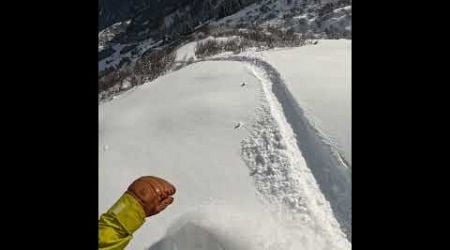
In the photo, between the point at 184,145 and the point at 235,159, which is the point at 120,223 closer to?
the point at 235,159

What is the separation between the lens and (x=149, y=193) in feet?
9.95

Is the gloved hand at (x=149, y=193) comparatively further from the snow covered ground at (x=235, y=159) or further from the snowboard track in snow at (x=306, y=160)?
the snowboard track in snow at (x=306, y=160)

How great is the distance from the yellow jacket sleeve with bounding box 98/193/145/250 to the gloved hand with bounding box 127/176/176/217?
0.21 ft

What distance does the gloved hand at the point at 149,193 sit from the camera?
2986mm

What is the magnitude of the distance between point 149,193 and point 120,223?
363 millimetres

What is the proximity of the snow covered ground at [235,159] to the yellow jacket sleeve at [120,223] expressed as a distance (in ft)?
6.08

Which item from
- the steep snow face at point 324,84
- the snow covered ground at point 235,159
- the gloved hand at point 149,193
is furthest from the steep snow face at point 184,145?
the gloved hand at point 149,193

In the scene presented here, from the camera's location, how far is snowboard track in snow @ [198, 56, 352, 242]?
16.9 feet

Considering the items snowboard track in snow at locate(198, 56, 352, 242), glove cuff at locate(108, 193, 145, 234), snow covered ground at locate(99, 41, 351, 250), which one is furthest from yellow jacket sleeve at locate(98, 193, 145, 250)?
snowboard track in snow at locate(198, 56, 352, 242)

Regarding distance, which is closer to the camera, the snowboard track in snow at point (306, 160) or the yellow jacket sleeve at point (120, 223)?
the yellow jacket sleeve at point (120, 223)

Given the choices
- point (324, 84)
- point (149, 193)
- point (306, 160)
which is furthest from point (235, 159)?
point (149, 193)

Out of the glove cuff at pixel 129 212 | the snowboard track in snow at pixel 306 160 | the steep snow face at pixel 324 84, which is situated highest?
the steep snow face at pixel 324 84
